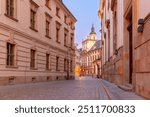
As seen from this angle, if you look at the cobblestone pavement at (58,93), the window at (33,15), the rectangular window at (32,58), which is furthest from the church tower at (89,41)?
the cobblestone pavement at (58,93)

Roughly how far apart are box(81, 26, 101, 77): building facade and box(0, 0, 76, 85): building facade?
220 ft

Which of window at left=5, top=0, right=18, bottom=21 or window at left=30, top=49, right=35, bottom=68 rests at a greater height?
window at left=5, top=0, right=18, bottom=21

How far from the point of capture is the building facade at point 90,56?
4440 inches

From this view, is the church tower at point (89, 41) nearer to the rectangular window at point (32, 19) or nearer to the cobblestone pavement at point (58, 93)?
the rectangular window at point (32, 19)

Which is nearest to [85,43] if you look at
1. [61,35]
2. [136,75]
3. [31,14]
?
[61,35]

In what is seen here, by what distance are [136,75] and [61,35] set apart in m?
26.1

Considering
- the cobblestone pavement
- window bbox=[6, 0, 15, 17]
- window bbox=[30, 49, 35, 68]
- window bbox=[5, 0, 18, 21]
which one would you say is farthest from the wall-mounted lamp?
window bbox=[30, 49, 35, 68]

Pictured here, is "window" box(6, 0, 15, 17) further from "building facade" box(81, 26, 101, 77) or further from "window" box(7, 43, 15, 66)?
"building facade" box(81, 26, 101, 77)

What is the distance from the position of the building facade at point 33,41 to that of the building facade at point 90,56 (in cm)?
6698

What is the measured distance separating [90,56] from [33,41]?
104 meters

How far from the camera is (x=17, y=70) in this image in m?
22.1

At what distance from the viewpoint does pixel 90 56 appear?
129625 mm

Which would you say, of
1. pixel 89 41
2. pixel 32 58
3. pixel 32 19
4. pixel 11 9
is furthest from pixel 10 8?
pixel 89 41

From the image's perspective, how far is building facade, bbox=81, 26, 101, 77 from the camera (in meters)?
113
